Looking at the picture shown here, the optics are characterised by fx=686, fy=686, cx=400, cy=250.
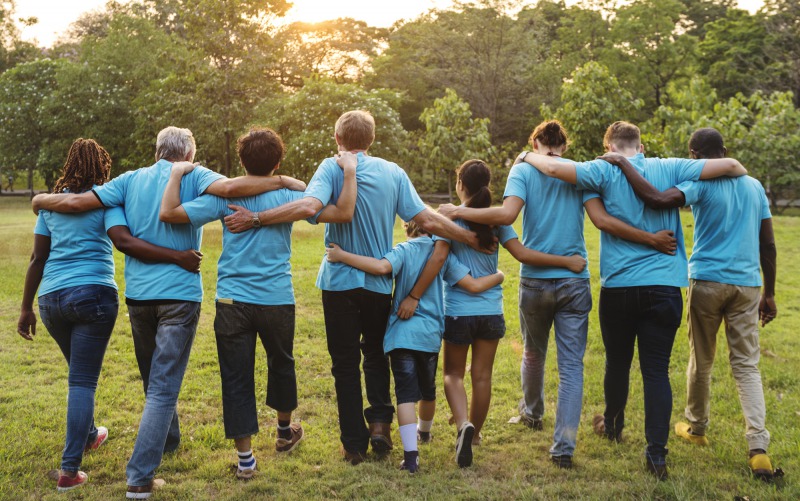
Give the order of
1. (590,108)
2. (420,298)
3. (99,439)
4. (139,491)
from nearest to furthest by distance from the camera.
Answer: (139,491)
(420,298)
(99,439)
(590,108)

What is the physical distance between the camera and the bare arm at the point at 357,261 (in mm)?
4098

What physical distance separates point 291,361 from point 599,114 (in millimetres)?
16354

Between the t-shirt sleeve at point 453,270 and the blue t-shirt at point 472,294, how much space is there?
0.17 feet

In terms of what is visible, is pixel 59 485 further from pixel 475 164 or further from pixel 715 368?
pixel 715 368

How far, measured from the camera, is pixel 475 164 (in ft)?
14.2

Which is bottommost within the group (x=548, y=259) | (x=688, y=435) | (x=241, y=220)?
(x=688, y=435)

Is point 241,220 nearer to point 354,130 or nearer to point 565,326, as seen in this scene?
point 354,130

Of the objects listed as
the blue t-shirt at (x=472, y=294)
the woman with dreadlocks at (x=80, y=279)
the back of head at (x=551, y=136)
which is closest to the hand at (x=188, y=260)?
the woman with dreadlocks at (x=80, y=279)

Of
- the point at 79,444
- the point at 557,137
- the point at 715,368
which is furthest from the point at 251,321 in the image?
the point at 715,368

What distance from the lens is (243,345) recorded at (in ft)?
13.4

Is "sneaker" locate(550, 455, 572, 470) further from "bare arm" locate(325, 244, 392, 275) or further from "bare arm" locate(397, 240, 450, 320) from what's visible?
"bare arm" locate(325, 244, 392, 275)

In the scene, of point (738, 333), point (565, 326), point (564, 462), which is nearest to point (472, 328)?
point (565, 326)

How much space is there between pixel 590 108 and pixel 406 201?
15.6m

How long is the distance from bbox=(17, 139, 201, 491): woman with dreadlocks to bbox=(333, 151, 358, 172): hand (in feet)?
3.30
